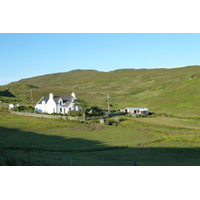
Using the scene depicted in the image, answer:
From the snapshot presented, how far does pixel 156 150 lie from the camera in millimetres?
31391

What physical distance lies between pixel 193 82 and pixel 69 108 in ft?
210

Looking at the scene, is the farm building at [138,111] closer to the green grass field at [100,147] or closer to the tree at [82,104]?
the tree at [82,104]

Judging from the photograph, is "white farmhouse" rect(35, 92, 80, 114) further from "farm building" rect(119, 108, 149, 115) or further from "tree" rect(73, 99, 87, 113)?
"farm building" rect(119, 108, 149, 115)

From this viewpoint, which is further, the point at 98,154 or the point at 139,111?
the point at 139,111

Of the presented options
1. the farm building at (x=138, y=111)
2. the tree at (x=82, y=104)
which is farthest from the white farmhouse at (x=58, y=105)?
the farm building at (x=138, y=111)

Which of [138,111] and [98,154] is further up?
[138,111]

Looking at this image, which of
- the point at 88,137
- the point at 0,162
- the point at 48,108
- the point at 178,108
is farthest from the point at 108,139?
the point at 178,108

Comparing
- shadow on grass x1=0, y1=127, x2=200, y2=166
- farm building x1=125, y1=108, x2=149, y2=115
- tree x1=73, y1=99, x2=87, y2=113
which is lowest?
shadow on grass x1=0, y1=127, x2=200, y2=166

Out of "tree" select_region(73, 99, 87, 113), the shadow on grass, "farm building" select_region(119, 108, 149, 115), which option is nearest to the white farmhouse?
"tree" select_region(73, 99, 87, 113)

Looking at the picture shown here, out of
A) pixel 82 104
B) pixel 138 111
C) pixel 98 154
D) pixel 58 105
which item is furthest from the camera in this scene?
pixel 138 111

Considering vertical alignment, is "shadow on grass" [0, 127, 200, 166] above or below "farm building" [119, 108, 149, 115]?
below

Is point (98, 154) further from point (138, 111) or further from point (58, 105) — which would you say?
point (138, 111)

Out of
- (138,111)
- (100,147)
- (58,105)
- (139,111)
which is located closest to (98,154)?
(100,147)

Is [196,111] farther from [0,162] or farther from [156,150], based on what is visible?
[0,162]
